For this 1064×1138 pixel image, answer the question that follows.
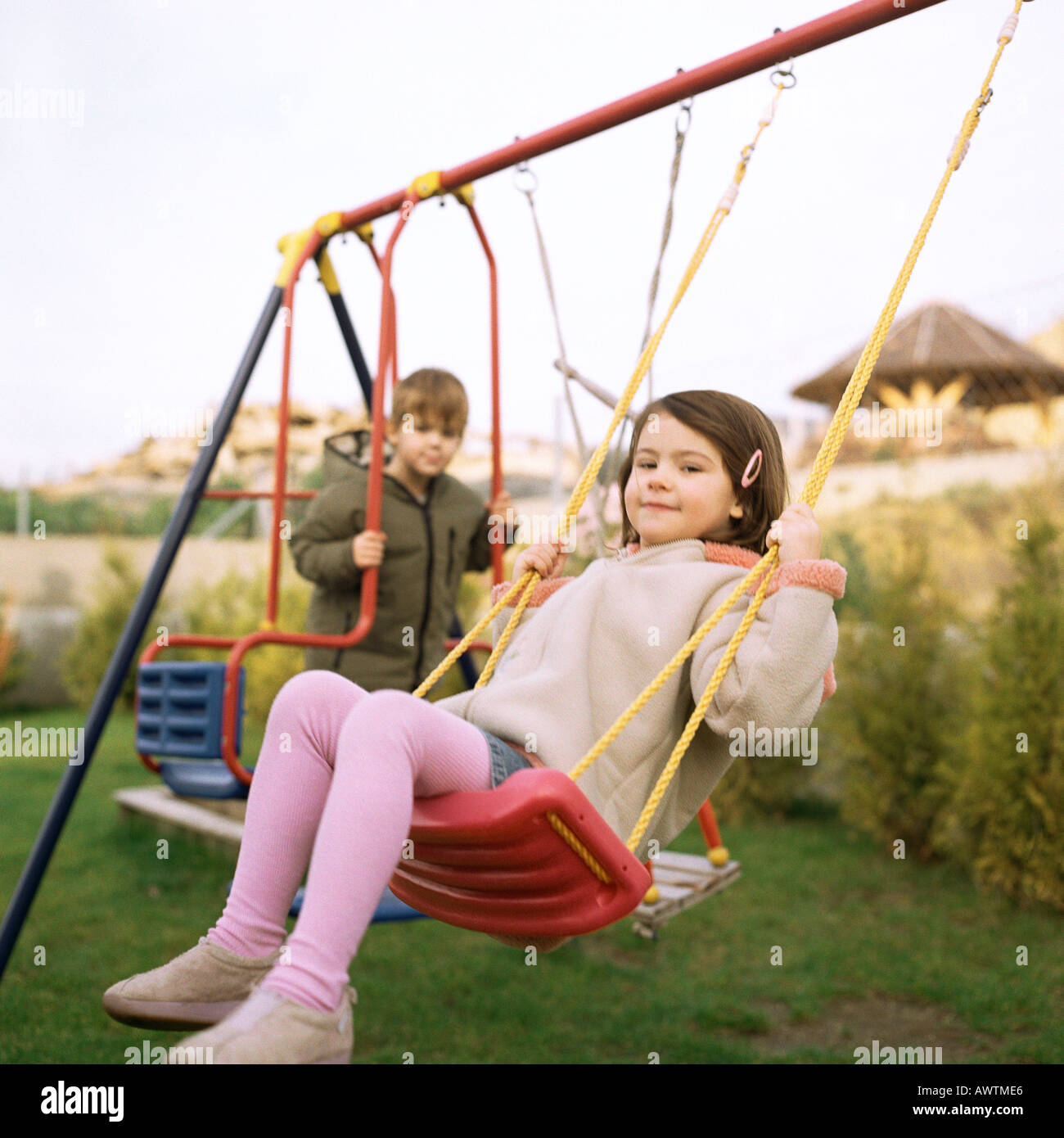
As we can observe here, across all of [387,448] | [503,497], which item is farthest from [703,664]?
[387,448]

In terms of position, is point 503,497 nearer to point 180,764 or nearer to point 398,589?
point 398,589

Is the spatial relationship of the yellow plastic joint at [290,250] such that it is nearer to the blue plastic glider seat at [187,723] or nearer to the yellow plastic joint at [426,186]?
the yellow plastic joint at [426,186]

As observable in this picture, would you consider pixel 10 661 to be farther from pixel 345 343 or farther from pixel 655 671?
pixel 655 671

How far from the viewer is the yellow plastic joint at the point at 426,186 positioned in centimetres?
288

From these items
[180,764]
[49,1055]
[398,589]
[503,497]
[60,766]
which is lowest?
[60,766]

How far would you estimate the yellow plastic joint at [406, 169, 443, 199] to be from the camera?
288 centimetres

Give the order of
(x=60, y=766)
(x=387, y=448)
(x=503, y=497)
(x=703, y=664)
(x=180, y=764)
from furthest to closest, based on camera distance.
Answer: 1. (x=60, y=766)
2. (x=387, y=448)
3. (x=503, y=497)
4. (x=180, y=764)
5. (x=703, y=664)

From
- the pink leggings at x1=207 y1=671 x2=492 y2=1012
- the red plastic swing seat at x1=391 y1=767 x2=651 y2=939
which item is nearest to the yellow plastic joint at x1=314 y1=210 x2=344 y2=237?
the pink leggings at x1=207 y1=671 x2=492 y2=1012

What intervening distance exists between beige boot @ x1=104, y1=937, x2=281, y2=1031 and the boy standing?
1632 mm

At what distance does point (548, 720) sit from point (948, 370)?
8882 millimetres

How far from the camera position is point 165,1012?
1598mm

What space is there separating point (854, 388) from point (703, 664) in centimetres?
54

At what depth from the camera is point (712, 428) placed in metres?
2.04

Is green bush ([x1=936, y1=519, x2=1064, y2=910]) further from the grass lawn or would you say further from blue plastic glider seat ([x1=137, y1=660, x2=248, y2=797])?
blue plastic glider seat ([x1=137, y1=660, x2=248, y2=797])
